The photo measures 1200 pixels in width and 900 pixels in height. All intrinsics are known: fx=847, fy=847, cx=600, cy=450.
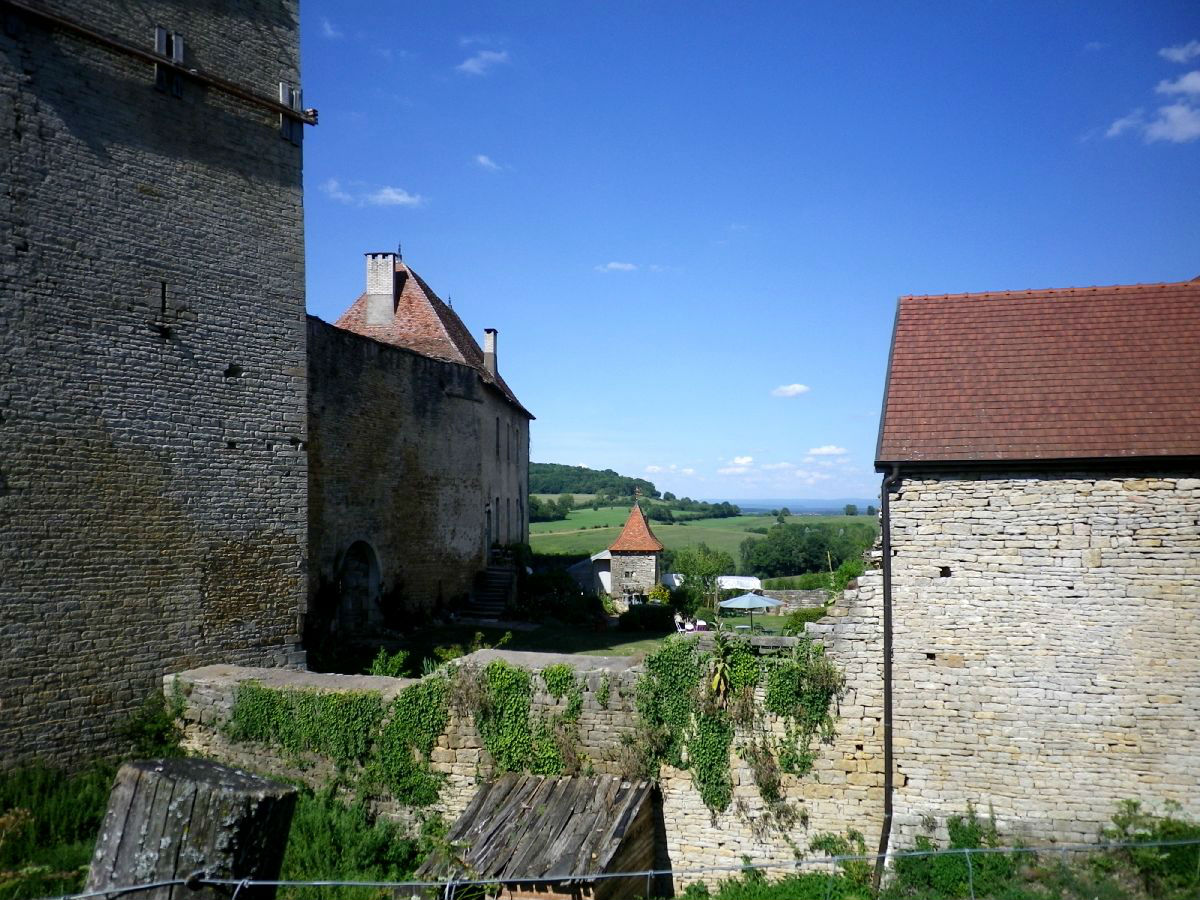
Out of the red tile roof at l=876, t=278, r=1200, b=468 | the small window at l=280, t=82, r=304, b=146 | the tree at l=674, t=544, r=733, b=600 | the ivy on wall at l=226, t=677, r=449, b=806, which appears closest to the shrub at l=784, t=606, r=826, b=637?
the red tile roof at l=876, t=278, r=1200, b=468

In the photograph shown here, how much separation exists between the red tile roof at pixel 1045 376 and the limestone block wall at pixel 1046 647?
424 mm

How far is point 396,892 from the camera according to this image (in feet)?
27.9

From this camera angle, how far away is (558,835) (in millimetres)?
8914

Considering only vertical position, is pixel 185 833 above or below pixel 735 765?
above

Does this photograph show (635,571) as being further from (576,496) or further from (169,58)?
(576,496)

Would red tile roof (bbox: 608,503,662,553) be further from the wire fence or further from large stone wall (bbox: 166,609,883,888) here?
the wire fence

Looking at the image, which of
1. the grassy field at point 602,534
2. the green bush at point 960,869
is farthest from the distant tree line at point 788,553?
the green bush at point 960,869

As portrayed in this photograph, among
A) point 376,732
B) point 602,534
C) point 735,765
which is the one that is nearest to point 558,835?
point 735,765

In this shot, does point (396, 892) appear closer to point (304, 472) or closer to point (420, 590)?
point (304, 472)

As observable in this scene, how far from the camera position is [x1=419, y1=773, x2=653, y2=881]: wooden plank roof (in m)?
8.50

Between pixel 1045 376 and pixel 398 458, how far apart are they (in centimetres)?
1368

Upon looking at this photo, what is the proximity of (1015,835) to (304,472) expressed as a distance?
35.5 feet

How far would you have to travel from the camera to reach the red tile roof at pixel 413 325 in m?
24.8

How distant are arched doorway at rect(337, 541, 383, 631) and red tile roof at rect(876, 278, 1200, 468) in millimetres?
11959
